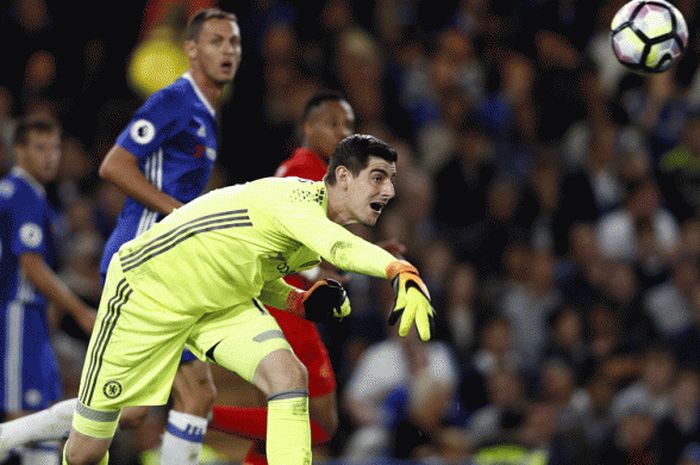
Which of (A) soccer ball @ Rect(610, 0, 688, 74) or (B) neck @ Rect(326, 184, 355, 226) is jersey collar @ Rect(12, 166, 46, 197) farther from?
(A) soccer ball @ Rect(610, 0, 688, 74)

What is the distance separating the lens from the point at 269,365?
18.7 feet

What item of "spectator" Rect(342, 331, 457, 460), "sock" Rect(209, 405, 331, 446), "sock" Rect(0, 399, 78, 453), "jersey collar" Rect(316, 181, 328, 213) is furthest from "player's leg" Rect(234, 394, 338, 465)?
"spectator" Rect(342, 331, 457, 460)

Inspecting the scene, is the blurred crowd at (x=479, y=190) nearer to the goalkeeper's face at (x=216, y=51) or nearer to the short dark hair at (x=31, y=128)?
the short dark hair at (x=31, y=128)

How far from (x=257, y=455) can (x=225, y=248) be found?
164 centimetres

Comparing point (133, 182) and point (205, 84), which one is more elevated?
point (205, 84)

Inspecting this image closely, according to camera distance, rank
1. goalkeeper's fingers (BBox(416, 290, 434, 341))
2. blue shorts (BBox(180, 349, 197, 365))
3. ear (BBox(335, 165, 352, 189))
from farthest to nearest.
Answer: blue shorts (BBox(180, 349, 197, 365)) < ear (BBox(335, 165, 352, 189)) < goalkeeper's fingers (BBox(416, 290, 434, 341))

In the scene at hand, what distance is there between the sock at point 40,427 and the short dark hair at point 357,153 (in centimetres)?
213

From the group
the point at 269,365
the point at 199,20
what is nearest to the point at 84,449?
the point at 269,365

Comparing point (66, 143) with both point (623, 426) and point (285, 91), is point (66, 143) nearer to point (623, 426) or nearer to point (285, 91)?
point (285, 91)

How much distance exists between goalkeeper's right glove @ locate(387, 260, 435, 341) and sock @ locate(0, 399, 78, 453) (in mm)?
2514

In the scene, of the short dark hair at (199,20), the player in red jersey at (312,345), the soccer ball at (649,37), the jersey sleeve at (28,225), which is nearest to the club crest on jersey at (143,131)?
the short dark hair at (199,20)

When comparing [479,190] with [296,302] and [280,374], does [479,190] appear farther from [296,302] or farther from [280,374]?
[280,374]

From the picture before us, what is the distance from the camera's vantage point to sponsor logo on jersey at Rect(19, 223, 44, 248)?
26.2 ft

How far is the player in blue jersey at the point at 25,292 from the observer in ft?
26.3
